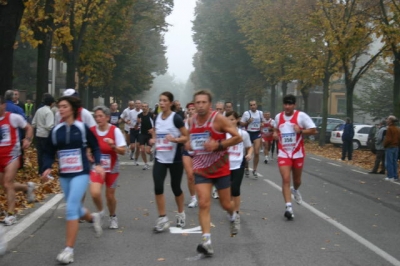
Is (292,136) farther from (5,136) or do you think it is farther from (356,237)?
(5,136)

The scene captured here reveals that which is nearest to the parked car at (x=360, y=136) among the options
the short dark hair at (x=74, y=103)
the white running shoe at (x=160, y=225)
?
the white running shoe at (x=160, y=225)

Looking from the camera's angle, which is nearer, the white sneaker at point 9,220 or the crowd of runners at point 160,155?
the crowd of runners at point 160,155

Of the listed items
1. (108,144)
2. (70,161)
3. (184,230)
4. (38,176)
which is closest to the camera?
(70,161)

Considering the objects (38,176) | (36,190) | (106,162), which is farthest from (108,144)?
(38,176)

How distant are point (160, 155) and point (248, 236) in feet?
5.33

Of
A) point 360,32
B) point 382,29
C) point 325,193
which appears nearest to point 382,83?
point 360,32

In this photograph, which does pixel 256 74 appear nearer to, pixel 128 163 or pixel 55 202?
pixel 128 163

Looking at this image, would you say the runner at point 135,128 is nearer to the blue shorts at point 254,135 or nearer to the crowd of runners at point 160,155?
the blue shorts at point 254,135

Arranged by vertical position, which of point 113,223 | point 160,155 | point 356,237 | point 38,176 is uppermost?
point 160,155

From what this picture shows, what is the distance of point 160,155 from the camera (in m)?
9.09

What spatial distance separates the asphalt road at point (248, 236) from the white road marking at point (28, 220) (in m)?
0.09

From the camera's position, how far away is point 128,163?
21.3m

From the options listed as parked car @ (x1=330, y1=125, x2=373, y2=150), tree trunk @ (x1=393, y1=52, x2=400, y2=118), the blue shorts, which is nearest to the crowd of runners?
the blue shorts

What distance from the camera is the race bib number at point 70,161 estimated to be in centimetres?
724
